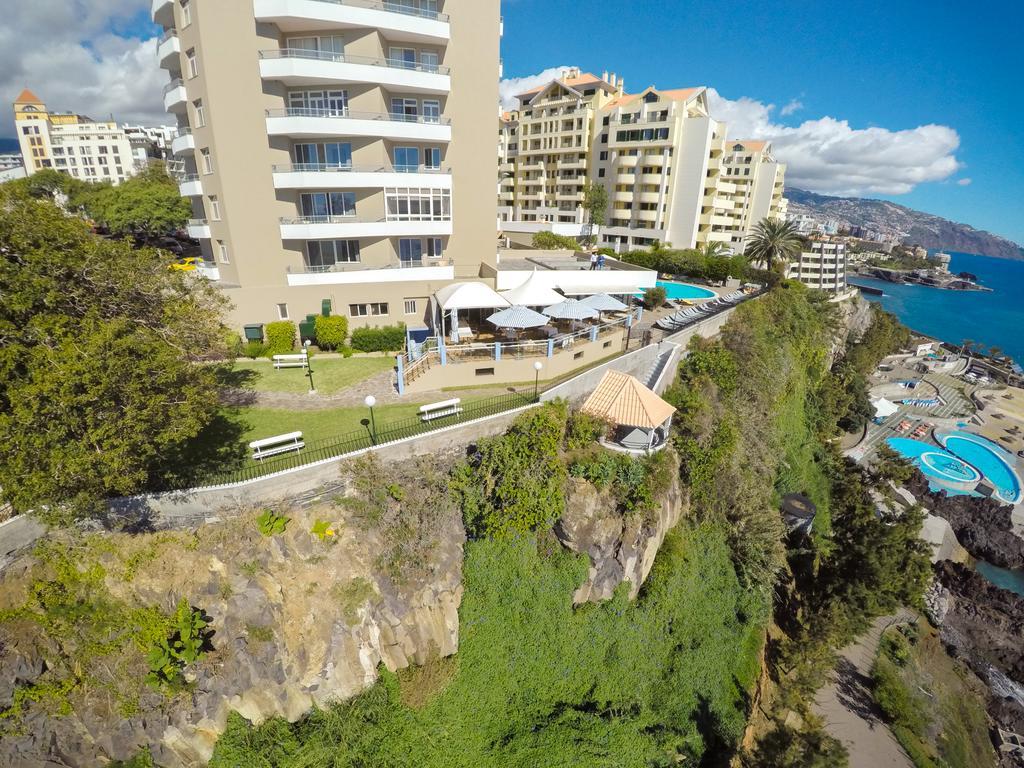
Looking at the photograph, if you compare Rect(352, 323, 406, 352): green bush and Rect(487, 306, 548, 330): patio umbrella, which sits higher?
Rect(487, 306, 548, 330): patio umbrella

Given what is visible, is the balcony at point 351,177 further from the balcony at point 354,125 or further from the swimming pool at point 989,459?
the swimming pool at point 989,459

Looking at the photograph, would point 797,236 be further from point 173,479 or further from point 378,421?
point 173,479

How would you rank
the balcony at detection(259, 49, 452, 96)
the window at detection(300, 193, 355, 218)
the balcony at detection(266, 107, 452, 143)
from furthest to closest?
the window at detection(300, 193, 355, 218), the balcony at detection(266, 107, 452, 143), the balcony at detection(259, 49, 452, 96)

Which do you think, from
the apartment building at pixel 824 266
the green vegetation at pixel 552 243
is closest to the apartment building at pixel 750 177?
the apartment building at pixel 824 266

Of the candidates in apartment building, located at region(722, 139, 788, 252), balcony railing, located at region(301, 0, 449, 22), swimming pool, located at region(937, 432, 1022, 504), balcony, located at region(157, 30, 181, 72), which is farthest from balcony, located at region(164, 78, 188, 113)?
swimming pool, located at region(937, 432, 1022, 504)

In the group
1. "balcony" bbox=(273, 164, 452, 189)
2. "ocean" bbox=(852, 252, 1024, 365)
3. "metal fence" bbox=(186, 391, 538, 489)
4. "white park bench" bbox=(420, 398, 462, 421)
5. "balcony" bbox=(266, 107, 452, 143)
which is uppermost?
"balcony" bbox=(266, 107, 452, 143)

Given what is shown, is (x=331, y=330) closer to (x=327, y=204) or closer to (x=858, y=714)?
(x=327, y=204)

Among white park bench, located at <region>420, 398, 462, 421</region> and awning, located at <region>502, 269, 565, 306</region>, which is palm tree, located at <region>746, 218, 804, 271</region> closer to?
awning, located at <region>502, 269, 565, 306</region>

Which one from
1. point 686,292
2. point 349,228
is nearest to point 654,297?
point 686,292
